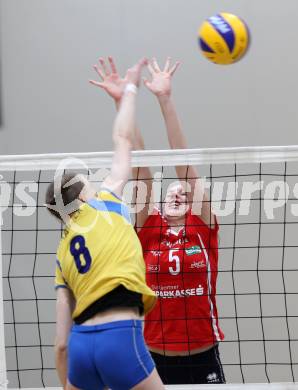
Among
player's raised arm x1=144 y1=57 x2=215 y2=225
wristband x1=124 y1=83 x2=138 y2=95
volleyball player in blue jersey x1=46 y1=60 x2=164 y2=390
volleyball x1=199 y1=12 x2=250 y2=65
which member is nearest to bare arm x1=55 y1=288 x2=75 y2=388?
volleyball player in blue jersey x1=46 y1=60 x2=164 y2=390

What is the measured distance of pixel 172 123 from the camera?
4316 millimetres

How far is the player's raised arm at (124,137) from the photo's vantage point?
11.5 ft

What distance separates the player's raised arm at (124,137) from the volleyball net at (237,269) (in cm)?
223

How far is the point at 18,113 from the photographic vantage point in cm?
677

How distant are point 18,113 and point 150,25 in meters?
1.40

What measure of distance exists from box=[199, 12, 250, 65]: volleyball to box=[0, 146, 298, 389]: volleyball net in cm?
185

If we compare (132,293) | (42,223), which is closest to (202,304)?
(132,293)

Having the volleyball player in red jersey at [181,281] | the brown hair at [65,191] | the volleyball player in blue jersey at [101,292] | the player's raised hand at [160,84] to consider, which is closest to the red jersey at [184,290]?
the volleyball player in red jersey at [181,281]

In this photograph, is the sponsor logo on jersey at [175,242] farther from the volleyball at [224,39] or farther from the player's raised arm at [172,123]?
the volleyball at [224,39]

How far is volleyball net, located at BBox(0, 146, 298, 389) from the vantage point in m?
6.26

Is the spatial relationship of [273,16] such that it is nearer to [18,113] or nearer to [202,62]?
[202,62]

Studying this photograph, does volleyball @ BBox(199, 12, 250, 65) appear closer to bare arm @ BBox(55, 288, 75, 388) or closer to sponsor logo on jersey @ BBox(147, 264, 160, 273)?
sponsor logo on jersey @ BBox(147, 264, 160, 273)

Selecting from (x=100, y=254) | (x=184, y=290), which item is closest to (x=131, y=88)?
(x=100, y=254)

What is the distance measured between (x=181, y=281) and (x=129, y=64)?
2.85m
